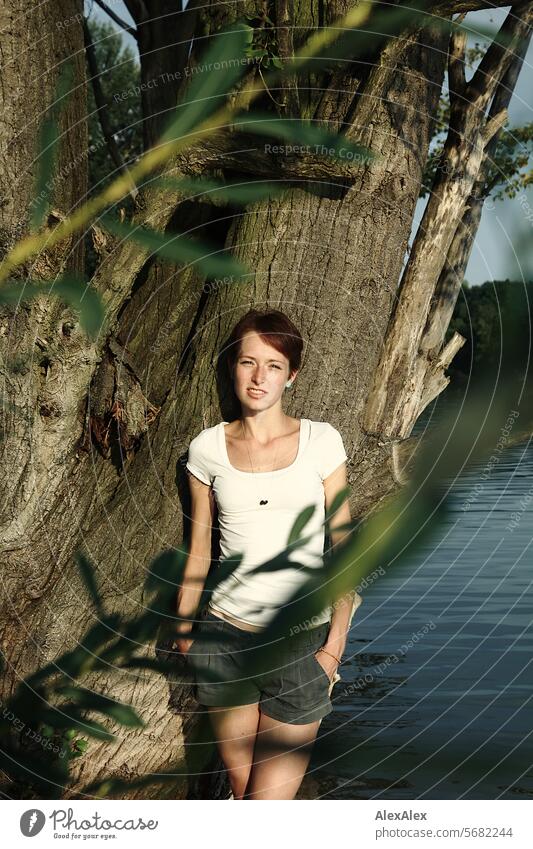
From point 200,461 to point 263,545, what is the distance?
1.35 feet

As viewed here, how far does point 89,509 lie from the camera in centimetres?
Answer: 400

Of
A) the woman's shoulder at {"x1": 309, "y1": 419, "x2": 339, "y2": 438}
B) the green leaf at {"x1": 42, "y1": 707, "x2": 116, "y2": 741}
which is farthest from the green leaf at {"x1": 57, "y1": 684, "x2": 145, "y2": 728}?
the woman's shoulder at {"x1": 309, "y1": 419, "x2": 339, "y2": 438}

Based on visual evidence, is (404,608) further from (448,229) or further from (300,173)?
(300,173)

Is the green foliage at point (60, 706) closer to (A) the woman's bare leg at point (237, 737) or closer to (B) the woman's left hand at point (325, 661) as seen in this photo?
(A) the woman's bare leg at point (237, 737)

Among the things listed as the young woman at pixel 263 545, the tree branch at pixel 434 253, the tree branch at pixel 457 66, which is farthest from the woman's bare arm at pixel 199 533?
the tree branch at pixel 457 66

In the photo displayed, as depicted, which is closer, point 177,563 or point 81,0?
point 177,563

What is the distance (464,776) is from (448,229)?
4065mm

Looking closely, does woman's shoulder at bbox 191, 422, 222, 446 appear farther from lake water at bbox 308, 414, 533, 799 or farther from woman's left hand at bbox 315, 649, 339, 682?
lake water at bbox 308, 414, 533, 799

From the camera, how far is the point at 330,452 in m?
3.64

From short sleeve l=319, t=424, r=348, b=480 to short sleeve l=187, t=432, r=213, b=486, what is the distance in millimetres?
427

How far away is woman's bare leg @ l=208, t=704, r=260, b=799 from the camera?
3623 millimetres

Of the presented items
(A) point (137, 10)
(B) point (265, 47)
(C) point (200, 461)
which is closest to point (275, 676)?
(C) point (200, 461)

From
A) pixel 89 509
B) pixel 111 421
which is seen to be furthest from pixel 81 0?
pixel 89 509

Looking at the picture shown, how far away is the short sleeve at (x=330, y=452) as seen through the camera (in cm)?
361
